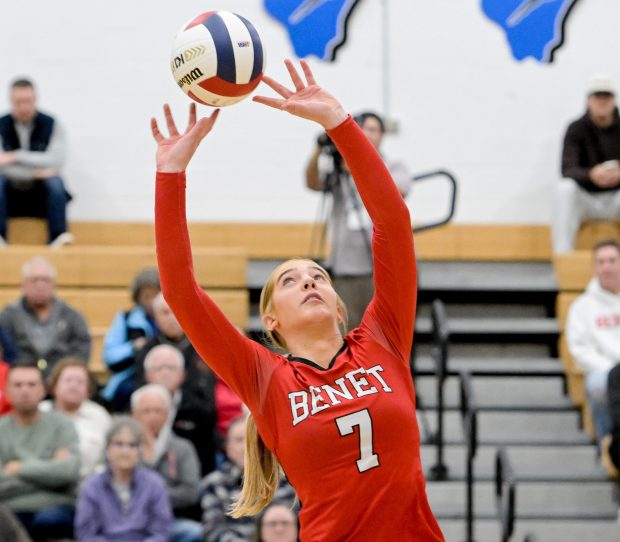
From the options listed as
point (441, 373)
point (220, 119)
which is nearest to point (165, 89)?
point (220, 119)

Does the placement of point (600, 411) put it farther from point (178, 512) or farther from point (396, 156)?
point (396, 156)

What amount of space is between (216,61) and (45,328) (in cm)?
441

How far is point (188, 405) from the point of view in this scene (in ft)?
24.1

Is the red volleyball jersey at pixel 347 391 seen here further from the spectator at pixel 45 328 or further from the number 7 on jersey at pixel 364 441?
the spectator at pixel 45 328

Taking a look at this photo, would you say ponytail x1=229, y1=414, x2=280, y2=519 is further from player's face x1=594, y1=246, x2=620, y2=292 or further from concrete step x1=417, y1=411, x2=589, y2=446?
player's face x1=594, y1=246, x2=620, y2=292

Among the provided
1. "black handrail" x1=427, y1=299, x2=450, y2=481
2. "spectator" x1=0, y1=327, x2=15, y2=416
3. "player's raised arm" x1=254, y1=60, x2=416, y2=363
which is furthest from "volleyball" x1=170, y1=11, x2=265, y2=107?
"spectator" x1=0, y1=327, x2=15, y2=416

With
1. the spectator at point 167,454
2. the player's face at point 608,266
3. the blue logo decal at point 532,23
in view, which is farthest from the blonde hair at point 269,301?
the blue logo decal at point 532,23

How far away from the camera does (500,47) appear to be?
993cm

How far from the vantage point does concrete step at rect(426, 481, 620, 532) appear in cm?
731

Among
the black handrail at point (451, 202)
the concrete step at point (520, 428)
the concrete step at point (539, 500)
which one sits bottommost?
the concrete step at point (539, 500)

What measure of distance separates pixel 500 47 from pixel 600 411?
345cm

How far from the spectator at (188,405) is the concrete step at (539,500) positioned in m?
1.23

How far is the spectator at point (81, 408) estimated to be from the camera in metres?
7.14

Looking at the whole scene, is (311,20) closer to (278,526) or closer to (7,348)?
(7,348)
